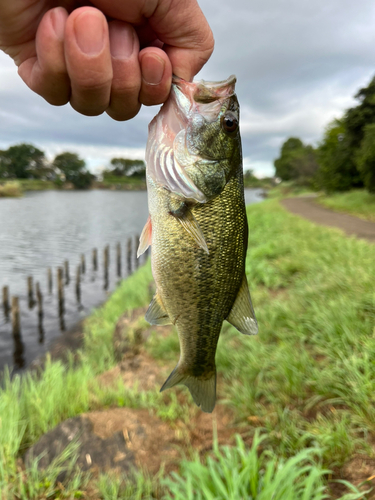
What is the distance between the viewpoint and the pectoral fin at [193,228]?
1.49 m

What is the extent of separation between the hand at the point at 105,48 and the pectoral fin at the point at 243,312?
99cm

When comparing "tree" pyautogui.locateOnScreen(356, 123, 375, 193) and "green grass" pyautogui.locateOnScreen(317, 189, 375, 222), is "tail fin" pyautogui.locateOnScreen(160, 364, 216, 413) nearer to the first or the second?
"green grass" pyautogui.locateOnScreen(317, 189, 375, 222)

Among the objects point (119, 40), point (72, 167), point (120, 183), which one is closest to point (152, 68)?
point (119, 40)

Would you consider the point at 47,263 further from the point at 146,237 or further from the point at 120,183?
the point at 120,183

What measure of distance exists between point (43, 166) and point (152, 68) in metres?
85.2

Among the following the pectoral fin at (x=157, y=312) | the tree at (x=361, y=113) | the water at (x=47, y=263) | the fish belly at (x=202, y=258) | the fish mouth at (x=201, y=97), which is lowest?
the water at (x=47, y=263)

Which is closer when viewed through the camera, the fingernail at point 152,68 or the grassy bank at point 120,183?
the fingernail at point 152,68

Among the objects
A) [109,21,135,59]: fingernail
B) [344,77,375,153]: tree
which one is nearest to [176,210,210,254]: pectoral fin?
[109,21,135,59]: fingernail

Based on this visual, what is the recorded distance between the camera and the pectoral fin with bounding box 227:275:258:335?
1562 mm

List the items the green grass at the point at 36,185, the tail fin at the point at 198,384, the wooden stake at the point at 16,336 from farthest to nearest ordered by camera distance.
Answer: the green grass at the point at 36,185
the wooden stake at the point at 16,336
the tail fin at the point at 198,384

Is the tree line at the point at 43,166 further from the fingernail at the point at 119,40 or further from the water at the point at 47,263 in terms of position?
the fingernail at the point at 119,40

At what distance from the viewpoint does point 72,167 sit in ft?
232

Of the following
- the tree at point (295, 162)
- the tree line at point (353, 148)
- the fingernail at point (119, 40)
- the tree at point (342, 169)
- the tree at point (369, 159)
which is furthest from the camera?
the tree at point (295, 162)

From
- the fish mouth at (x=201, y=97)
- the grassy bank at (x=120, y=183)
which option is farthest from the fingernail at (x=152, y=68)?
the grassy bank at (x=120, y=183)
